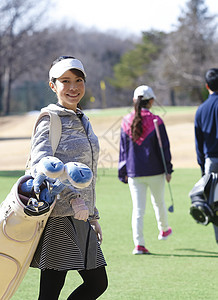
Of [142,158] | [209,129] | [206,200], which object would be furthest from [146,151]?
[206,200]

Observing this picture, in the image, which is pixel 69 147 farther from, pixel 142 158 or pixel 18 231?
pixel 142 158

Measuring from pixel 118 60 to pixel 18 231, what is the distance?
92111mm

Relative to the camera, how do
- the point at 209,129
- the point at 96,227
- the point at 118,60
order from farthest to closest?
the point at 118,60
the point at 209,129
the point at 96,227

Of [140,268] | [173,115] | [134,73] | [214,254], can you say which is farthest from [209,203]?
[134,73]

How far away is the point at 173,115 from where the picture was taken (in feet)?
126

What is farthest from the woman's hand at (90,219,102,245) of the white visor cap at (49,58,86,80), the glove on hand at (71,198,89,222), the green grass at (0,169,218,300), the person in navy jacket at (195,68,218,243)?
the person in navy jacket at (195,68,218,243)

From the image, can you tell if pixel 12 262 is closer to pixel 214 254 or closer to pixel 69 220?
pixel 69 220

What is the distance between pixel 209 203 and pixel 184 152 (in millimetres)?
17022

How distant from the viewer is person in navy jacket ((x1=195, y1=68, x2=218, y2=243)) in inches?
278

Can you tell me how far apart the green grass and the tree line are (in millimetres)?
39126

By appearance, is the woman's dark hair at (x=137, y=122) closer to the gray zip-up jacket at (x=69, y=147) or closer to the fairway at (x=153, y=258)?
the fairway at (x=153, y=258)

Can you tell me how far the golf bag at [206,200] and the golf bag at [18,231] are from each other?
361 centimetres

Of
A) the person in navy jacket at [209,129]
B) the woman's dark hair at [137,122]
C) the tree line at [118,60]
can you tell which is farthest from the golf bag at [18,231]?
the tree line at [118,60]

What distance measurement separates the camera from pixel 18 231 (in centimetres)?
345
